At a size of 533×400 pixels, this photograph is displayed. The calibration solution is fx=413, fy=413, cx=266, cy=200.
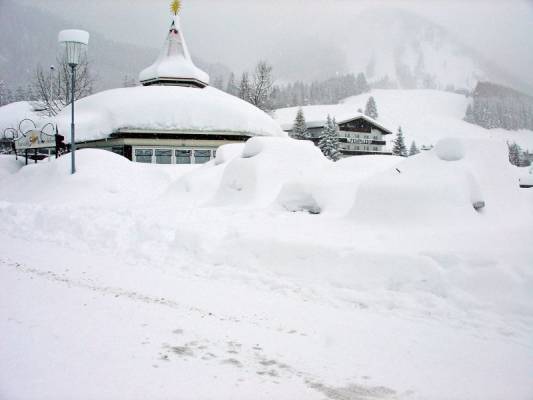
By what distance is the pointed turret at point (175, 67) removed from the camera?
34.6 meters

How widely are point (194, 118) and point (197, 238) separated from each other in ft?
67.4

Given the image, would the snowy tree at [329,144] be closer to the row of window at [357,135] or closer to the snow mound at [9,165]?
the row of window at [357,135]

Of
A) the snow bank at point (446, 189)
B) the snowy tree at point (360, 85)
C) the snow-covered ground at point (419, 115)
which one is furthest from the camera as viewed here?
the snowy tree at point (360, 85)

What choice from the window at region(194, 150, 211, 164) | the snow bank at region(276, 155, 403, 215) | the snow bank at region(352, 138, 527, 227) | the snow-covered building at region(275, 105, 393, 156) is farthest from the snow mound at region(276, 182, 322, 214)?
the snow-covered building at region(275, 105, 393, 156)

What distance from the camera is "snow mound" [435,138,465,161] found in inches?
309

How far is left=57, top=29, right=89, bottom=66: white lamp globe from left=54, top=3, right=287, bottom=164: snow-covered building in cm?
1074

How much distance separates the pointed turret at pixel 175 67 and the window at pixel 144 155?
33.8 feet

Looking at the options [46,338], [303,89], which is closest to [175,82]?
[46,338]

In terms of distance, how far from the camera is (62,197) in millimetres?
14492

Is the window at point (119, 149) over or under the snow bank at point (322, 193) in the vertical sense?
over

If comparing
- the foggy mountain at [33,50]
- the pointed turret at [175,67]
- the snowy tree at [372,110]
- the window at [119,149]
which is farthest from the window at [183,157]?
the foggy mountain at [33,50]

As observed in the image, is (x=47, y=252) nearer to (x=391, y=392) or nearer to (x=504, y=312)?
(x=391, y=392)

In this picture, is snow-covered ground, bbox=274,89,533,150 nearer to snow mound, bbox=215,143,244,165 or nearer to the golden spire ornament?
the golden spire ornament

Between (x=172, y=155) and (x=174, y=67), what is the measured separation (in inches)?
458
